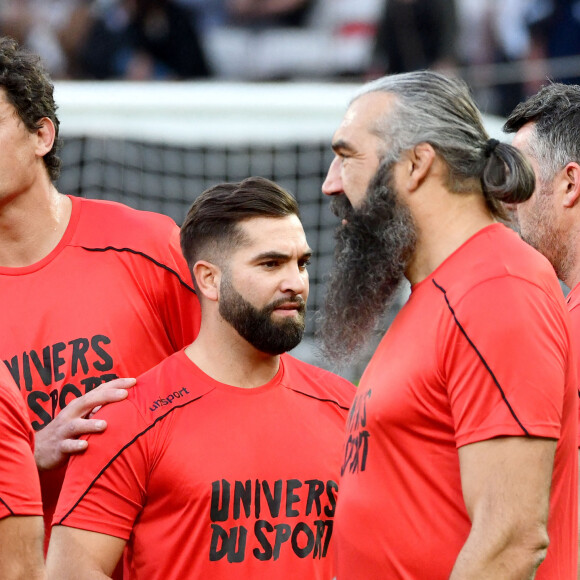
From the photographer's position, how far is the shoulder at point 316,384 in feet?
11.4

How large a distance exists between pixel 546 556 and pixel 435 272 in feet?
2.45

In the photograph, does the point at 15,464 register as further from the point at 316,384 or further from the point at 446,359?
the point at 316,384

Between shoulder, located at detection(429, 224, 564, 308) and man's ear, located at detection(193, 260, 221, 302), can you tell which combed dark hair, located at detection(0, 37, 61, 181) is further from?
shoulder, located at detection(429, 224, 564, 308)

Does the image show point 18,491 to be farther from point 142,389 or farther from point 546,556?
point 546,556

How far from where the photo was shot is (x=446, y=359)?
2400 millimetres

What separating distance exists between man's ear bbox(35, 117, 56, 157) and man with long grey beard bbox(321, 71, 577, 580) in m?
1.32

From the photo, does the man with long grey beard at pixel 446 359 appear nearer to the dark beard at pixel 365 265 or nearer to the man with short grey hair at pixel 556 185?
the dark beard at pixel 365 265

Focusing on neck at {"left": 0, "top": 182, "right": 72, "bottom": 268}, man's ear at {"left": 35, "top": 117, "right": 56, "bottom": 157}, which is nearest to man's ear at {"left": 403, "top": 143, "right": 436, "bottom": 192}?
neck at {"left": 0, "top": 182, "right": 72, "bottom": 268}

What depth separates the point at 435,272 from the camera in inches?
103

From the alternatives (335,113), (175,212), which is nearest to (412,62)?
(335,113)

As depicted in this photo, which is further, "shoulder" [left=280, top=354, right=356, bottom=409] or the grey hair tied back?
"shoulder" [left=280, top=354, right=356, bottom=409]

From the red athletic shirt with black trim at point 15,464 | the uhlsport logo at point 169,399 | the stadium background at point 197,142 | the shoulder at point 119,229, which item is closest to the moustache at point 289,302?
the uhlsport logo at point 169,399

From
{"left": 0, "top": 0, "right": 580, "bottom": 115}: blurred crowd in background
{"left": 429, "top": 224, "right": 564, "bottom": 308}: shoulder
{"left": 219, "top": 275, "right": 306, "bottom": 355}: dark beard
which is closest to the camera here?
{"left": 429, "top": 224, "right": 564, "bottom": 308}: shoulder

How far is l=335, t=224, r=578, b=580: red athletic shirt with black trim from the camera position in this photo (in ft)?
7.49
